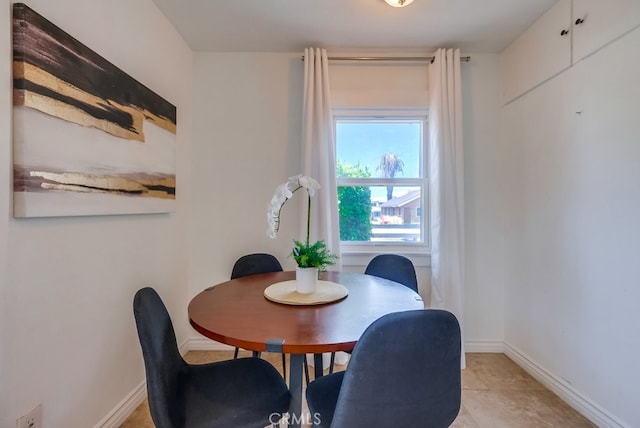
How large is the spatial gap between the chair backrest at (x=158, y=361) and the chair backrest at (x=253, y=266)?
878 millimetres

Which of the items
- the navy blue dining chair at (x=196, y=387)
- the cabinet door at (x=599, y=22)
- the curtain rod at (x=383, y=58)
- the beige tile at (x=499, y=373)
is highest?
the curtain rod at (x=383, y=58)

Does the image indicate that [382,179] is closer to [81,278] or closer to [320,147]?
[320,147]

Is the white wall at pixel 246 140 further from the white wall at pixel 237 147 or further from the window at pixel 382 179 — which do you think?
the window at pixel 382 179

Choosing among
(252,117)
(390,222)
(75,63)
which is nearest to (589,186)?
(390,222)

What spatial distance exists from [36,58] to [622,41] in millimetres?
2713

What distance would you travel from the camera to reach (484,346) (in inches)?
102

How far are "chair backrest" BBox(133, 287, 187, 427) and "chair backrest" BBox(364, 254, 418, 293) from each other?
1.32m

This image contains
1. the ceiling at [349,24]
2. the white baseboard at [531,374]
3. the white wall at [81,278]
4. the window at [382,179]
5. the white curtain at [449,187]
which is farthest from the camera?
the window at [382,179]

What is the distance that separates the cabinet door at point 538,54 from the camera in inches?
76.4

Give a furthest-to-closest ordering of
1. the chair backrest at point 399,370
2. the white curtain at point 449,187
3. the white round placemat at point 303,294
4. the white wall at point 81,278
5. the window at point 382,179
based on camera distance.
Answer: the window at point 382,179
the white curtain at point 449,187
the white round placemat at point 303,294
the white wall at point 81,278
the chair backrest at point 399,370

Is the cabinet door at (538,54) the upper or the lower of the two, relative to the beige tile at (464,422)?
upper

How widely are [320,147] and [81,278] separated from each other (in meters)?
1.74

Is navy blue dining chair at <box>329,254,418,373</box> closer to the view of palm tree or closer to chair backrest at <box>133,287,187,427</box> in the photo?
the view of palm tree

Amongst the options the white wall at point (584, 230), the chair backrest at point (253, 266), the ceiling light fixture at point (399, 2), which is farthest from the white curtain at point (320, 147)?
the white wall at point (584, 230)
